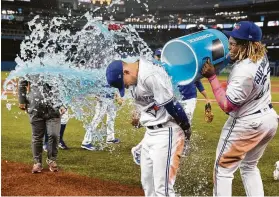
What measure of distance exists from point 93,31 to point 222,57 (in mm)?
2387

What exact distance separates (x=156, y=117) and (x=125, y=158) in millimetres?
3385

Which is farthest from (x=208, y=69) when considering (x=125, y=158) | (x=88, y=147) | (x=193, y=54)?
(x=88, y=147)

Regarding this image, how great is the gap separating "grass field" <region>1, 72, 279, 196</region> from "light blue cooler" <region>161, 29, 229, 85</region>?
1.68 m

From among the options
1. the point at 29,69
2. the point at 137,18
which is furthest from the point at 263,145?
the point at 137,18

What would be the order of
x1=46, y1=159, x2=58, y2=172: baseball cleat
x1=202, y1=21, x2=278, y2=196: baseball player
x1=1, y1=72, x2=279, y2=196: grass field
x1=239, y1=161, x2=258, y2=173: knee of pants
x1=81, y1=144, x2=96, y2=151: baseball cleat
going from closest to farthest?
x1=202, y1=21, x2=278, y2=196: baseball player < x1=239, y1=161, x2=258, y2=173: knee of pants < x1=1, y1=72, x2=279, y2=196: grass field < x1=46, y1=159, x2=58, y2=172: baseball cleat < x1=81, y1=144, x2=96, y2=151: baseball cleat

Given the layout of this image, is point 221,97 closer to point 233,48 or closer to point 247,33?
point 233,48

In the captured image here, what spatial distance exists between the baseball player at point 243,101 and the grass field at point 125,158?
1383 mm

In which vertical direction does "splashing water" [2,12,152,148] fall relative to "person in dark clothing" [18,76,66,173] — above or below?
above

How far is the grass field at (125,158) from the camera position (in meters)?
5.16

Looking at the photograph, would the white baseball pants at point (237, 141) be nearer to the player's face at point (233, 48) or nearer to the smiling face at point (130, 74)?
the player's face at point (233, 48)

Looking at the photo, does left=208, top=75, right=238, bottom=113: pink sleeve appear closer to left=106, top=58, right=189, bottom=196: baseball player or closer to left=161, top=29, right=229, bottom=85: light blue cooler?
left=161, top=29, right=229, bottom=85: light blue cooler

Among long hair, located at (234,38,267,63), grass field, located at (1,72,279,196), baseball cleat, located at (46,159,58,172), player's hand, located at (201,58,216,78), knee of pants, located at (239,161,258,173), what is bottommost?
grass field, located at (1,72,279,196)

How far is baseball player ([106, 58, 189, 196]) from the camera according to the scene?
3119 mm

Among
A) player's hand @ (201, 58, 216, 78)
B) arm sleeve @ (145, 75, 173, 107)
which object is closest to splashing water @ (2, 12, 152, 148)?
arm sleeve @ (145, 75, 173, 107)
